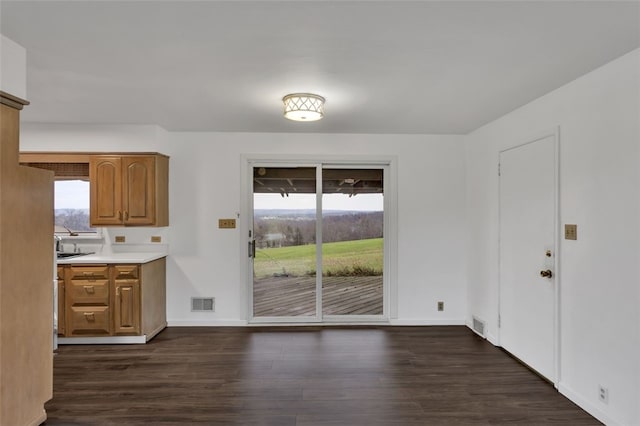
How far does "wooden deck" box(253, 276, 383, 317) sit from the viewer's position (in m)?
4.44

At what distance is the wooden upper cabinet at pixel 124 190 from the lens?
13.0 ft

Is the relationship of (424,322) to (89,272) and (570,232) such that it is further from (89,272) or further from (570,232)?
(89,272)

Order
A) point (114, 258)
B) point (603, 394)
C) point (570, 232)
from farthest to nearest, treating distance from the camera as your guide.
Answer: point (114, 258) → point (570, 232) → point (603, 394)

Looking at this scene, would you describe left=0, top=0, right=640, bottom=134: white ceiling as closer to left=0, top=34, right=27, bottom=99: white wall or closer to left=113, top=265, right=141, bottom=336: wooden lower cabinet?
left=0, top=34, right=27, bottom=99: white wall

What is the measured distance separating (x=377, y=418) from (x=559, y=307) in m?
1.67

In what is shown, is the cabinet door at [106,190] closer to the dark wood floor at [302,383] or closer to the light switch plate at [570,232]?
the dark wood floor at [302,383]

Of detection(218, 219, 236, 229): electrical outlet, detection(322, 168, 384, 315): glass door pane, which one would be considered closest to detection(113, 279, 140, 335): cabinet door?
detection(218, 219, 236, 229): electrical outlet

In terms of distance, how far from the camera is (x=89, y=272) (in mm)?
3684

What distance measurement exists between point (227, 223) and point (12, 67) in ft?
8.50

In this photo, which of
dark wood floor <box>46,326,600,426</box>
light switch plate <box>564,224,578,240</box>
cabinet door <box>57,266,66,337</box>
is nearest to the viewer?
dark wood floor <box>46,326,600,426</box>

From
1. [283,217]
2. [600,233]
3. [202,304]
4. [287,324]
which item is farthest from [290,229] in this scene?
[600,233]

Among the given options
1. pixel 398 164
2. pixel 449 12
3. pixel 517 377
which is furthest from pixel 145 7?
pixel 517 377

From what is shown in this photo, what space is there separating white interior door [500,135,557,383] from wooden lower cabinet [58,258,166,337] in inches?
149

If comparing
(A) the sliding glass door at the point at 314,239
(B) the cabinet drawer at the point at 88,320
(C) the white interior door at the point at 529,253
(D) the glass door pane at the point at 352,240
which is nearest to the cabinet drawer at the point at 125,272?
(B) the cabinet drawer at the point at 88,320
